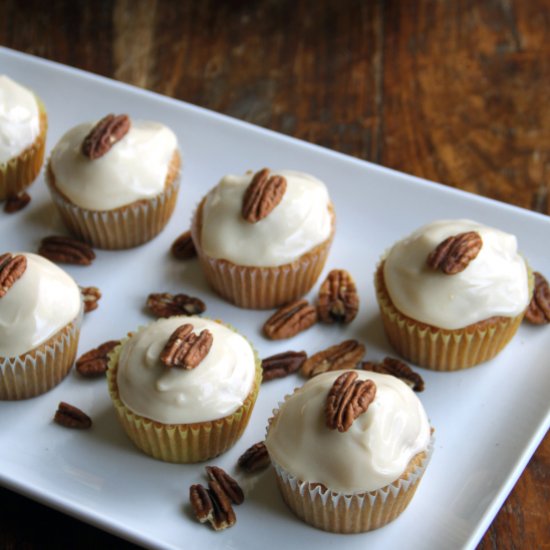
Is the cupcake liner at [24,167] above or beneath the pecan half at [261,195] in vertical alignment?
beneath

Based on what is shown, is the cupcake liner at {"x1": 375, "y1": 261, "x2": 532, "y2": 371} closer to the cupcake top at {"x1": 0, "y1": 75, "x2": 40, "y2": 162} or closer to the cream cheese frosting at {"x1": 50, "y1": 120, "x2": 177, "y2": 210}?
the cream cheese frosting at {"x1": 50, "y1": 120, "x2": 177, "y2": 210}

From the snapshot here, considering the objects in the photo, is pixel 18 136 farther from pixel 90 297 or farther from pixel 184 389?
pixel 184 389

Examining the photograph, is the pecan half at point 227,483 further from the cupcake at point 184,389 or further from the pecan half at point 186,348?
the pecan half at point 186,348

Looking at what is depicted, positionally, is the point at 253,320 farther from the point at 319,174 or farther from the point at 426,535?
the point at 426,535

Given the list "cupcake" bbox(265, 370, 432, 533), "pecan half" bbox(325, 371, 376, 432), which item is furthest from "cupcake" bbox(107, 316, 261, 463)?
"pecan half" bbox(325, 371, 376, 432)

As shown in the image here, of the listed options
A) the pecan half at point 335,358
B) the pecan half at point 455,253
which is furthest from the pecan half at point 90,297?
the pecan half at point 455,253

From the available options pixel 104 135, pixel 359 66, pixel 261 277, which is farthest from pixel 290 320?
pixel 359 66

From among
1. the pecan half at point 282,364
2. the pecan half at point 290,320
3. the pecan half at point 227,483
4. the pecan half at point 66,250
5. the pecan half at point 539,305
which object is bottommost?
the pecan half at point 227,483
